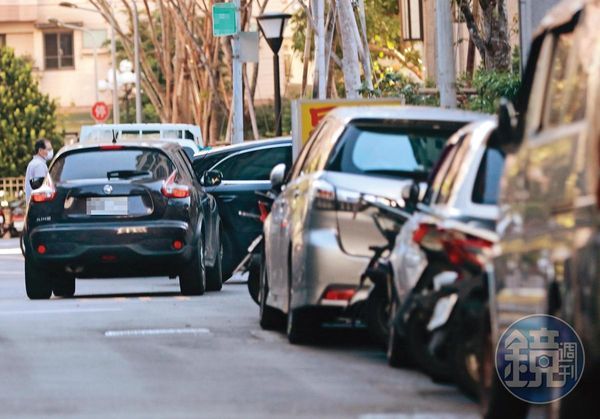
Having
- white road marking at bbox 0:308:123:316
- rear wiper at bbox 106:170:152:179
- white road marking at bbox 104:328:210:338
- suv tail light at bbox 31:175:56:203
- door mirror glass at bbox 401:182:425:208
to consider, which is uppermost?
door mirror glass at bbox 401:182:425:208

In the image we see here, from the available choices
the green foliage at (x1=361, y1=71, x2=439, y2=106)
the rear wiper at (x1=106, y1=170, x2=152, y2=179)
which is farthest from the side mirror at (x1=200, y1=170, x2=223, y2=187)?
the green foliage at (x1=361, y1=71, x2=439, y2=106)

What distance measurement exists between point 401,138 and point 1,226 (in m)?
36.5

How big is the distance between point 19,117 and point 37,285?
5135 cm

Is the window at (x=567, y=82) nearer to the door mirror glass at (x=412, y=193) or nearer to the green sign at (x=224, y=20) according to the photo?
the door mirror glass at (x=412, y=193)

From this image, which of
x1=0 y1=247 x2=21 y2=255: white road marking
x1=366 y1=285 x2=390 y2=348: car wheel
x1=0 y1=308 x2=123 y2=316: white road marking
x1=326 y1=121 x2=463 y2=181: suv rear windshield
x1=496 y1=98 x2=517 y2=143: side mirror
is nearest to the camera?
x1=496 y1=98 x2=517 y2=143: side mirror

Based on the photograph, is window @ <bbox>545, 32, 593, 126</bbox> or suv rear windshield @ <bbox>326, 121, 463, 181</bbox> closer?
window @ <bbox>545, 32, 593, 126</bbox>

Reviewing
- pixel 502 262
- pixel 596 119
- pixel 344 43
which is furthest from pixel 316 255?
pixel 344 43

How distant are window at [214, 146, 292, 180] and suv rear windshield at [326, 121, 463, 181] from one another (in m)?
8.63

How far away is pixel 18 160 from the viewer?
230 feet

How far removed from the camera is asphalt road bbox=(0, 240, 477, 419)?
32.4ft

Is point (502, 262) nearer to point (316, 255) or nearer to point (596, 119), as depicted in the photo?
point (596, 119)

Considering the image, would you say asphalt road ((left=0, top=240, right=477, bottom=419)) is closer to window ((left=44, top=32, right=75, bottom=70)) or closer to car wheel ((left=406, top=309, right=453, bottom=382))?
car wheel ((left=406, top=309, right=453, bottom=382))

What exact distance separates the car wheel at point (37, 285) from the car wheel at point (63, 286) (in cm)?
38

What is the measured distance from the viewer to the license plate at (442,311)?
921cm
